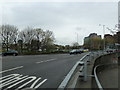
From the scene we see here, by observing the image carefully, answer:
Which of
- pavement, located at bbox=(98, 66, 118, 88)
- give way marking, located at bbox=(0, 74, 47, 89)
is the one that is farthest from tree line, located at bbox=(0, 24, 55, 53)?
give way marking, located at bbox=(0, 74, 47, 89)

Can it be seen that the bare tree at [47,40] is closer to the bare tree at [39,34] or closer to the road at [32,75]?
the bare tree at [39,34]

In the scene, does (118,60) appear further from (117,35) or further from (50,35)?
(50,35)

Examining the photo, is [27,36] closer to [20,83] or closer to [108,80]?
[108,80]

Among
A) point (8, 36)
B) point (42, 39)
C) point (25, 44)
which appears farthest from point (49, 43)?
point (8, 36)

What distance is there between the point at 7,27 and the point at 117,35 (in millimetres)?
49697

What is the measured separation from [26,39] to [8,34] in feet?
24.9

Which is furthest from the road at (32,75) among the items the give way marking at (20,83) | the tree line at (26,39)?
the tree line at (26,39)

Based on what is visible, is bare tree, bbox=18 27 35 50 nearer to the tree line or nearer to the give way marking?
the tree line

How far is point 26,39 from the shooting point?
72000mm

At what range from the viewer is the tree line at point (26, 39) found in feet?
218

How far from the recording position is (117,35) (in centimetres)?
2730

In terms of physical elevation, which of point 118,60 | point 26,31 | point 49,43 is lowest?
point 118,60

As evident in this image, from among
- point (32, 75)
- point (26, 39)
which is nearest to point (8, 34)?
point (26, 39)

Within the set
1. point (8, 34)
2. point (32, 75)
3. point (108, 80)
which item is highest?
point (8, 34)
